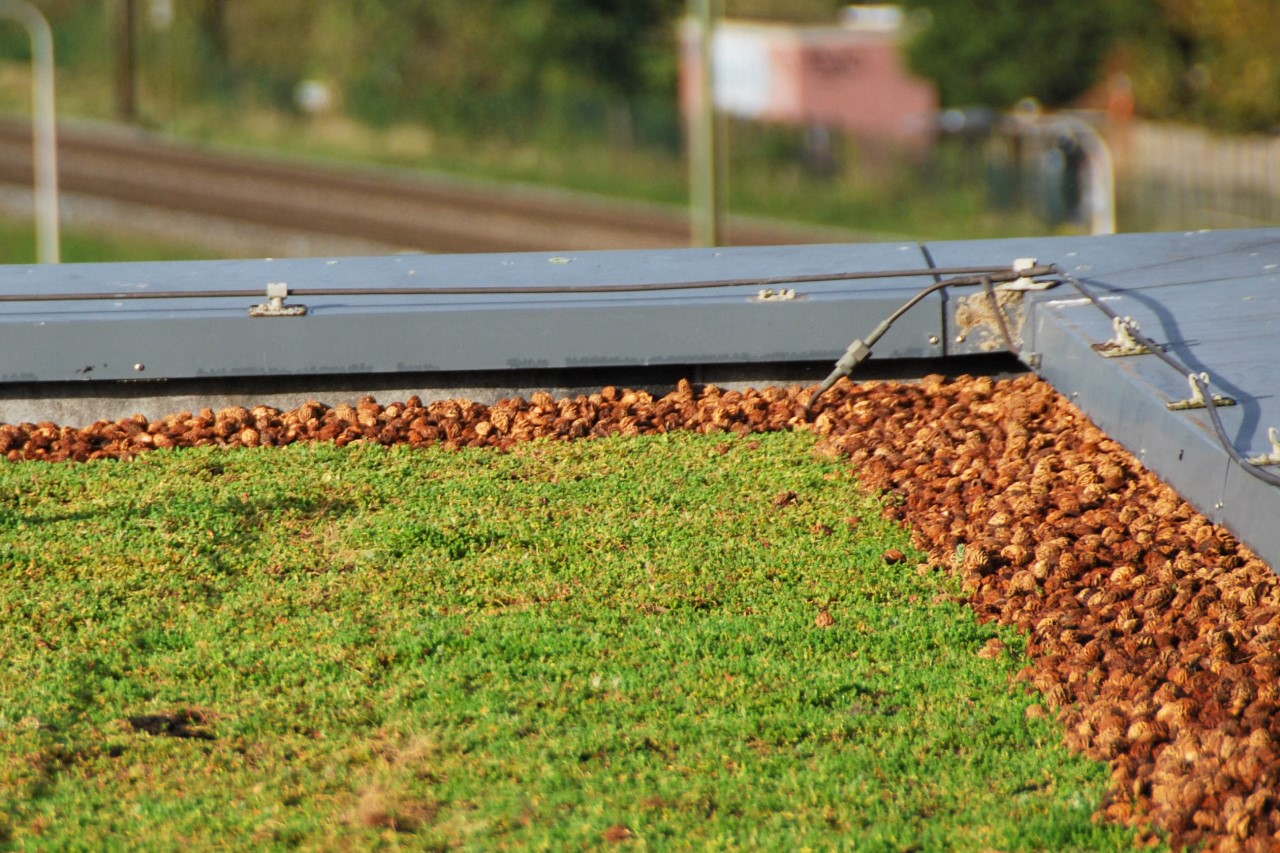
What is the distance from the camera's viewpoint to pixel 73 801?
3598mm

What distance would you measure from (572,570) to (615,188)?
33647 mm

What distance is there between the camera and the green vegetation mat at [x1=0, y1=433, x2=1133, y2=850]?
3.52m

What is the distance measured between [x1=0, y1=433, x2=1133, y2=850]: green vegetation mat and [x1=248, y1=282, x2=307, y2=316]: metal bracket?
0.66m

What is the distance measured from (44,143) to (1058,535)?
35403 millimetres

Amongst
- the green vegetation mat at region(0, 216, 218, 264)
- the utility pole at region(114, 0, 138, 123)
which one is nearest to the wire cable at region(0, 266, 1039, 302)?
the green vegetation mat at region(0, 216, 218, 264)

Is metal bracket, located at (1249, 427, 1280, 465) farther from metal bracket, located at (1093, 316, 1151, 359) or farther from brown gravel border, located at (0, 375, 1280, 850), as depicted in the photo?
metal bracket, located at (1093, 316, 1151, 359)

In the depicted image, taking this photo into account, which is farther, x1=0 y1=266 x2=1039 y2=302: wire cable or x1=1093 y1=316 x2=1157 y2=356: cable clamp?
x1=0 y1=266 x2=1039 y2=302: wire cable

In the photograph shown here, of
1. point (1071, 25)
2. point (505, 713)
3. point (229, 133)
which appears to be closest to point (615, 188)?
point (229, 133)

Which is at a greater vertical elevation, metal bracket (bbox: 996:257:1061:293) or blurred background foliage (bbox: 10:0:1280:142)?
blurred background foliage (bbox: 10:0:1280:142)

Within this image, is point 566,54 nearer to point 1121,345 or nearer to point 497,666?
point 1121,345

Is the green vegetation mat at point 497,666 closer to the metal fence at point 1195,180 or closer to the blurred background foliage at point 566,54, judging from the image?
the metal fence at point 1195,180

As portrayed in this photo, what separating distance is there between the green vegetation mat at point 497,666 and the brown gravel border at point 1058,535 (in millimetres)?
162

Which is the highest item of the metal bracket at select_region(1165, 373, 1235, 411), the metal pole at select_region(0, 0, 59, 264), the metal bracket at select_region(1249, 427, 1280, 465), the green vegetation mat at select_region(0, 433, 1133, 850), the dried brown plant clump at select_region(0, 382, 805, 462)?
the metal pole at select_region(0, 0, 59, 264)

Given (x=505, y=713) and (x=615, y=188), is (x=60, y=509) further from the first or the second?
(x=615, y=188)
